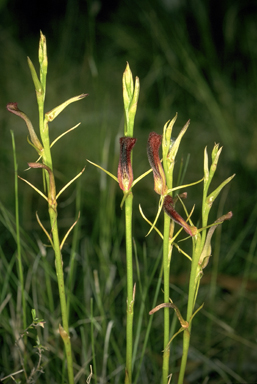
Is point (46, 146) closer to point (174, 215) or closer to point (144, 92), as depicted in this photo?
point (174, 215)

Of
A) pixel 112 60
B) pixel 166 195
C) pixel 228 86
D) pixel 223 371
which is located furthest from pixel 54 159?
pixel 166 195

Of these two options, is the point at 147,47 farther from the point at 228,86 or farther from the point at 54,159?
the point at 54,159

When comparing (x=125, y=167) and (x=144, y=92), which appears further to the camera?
(x=144, y=92)

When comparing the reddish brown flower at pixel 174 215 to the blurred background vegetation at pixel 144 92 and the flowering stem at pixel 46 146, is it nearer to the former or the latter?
the flowering stem at pixel 46 146

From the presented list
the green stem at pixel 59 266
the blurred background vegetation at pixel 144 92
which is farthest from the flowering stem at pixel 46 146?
the blurred background vegetation at pixel 144 92

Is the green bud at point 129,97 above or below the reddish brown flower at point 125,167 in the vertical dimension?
above

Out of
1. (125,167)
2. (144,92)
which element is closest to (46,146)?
(125,167)
